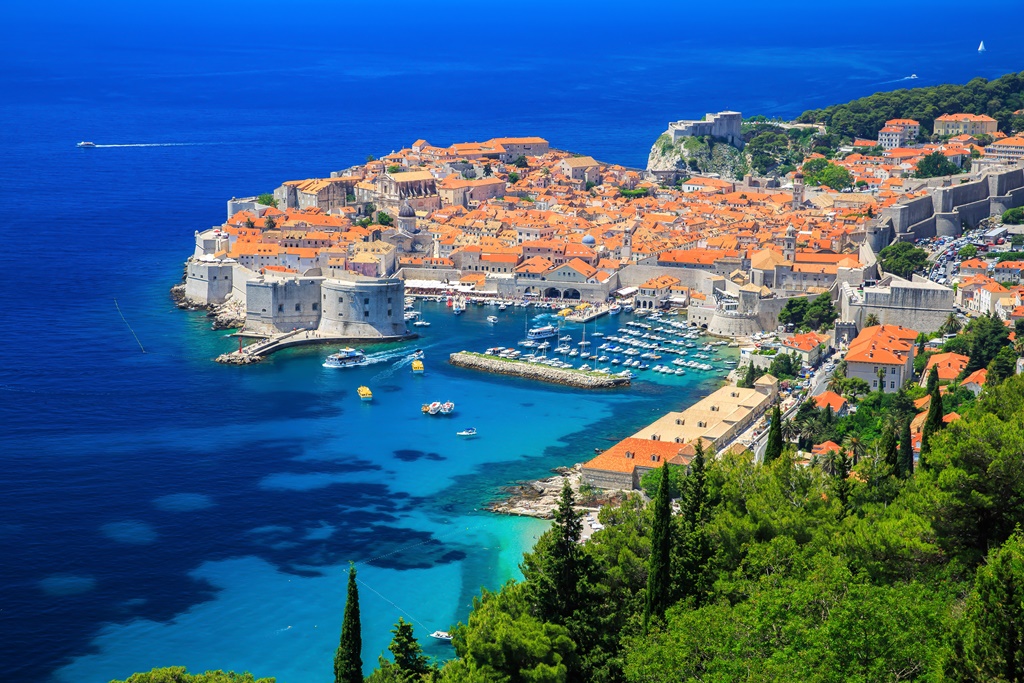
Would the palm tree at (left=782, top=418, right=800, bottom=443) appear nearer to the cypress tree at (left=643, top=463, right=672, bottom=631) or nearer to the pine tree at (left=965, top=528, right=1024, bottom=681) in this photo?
the cypress tree at (left=643, top=463, right=672, bottom=631)

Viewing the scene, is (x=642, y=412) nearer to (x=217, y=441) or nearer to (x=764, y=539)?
(x=217, y=441)

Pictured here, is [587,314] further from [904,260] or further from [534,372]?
[904,260]

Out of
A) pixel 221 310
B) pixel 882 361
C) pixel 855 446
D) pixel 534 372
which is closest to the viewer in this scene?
pixel 855 446

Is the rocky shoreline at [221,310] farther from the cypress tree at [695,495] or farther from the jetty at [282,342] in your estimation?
the cypress tree at [695,495]

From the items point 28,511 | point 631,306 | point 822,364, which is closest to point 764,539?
point 28,511

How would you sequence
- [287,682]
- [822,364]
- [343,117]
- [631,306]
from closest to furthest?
1. [287,682]
2. [822,364]
3. [631,306]
4. [343,117]

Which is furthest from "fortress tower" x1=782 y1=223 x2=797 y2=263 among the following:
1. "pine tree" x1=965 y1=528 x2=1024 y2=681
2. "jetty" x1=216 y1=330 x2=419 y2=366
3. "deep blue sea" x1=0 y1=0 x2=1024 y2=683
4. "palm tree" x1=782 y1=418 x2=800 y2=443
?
"pine tree" x1=965 y1=528 x2=1024 y2=681

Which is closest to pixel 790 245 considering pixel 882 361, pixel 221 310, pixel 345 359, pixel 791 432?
pixel 882 361
